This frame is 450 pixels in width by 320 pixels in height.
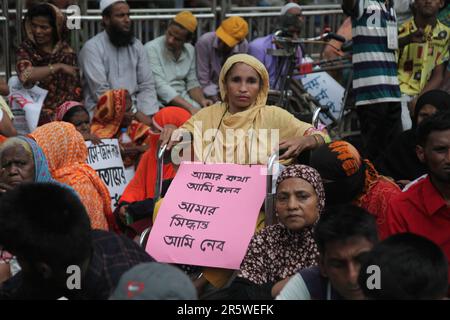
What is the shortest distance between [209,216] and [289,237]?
585 mm

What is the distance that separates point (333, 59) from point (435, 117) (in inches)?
171

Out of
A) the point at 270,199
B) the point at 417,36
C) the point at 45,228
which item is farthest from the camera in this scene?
the point at 417,36

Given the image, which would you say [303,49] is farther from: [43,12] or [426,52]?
[43,12]

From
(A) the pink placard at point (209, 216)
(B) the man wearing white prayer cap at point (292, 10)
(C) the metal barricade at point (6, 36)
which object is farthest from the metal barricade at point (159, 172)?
(B) the man wearing white prayer cap at point (292, 10)

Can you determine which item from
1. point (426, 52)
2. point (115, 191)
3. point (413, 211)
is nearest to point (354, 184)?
point (413, 211)

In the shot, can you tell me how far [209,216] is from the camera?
17.4ft

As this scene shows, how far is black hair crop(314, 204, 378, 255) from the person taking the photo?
13.1ft

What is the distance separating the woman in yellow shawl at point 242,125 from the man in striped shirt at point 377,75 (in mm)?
1979

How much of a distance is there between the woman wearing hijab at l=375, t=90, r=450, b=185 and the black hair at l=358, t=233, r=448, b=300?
94.6 inches

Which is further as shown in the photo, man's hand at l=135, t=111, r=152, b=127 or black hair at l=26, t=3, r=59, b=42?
man's hand at l=135, t=111, r=152, b=127

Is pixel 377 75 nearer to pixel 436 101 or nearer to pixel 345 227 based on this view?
pixel 436 101

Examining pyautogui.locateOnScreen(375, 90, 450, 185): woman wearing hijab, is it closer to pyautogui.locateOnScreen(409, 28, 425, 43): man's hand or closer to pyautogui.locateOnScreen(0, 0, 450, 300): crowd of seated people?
pyautogui.locateOnScreen(0, 0, 450, 300): crowd of seated people

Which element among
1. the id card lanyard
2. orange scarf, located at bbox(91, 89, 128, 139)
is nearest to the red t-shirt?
the id card lanyard

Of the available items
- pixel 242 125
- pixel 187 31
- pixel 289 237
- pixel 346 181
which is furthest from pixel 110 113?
pixel 289 237
